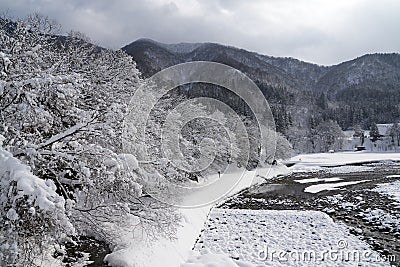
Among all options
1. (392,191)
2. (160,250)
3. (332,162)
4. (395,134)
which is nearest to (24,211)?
(160,250)

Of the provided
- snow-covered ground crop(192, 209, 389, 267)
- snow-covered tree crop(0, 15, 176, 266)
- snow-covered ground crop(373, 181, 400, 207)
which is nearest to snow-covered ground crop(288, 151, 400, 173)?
snow-covered ground crop(373, 181, 400, 207)

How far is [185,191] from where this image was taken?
906 inches

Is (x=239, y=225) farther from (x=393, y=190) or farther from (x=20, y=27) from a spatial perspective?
(x=393, y=190)

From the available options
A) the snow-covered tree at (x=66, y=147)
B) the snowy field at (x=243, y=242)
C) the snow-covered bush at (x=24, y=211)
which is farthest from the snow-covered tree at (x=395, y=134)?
the snow-covered bush at (x=24, y=211)

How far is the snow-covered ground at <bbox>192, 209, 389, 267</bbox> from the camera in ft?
37.5

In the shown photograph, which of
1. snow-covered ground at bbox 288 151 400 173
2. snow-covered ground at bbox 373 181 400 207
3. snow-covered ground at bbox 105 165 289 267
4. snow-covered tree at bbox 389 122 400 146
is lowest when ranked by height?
snow-covered ground at bbox 288 151 400 173

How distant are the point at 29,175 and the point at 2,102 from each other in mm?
2570

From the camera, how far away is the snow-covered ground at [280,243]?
11438 millimetres

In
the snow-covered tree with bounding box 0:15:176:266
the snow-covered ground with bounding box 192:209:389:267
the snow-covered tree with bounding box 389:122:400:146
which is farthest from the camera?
the snow-covered tree with bounding box 389:122:400:146

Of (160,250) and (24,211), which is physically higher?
(24,211)

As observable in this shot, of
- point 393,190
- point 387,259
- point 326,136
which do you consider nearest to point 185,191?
point 387,259

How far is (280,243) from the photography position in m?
13.5

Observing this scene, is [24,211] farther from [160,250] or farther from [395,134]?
[395,134]

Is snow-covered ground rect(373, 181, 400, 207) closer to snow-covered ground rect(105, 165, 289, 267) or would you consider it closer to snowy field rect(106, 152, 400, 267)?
snowy field rect(106, 152, 400, 267)
